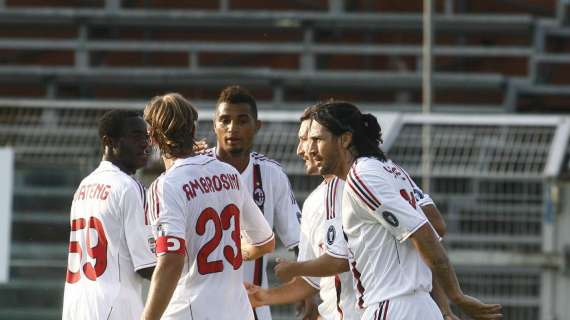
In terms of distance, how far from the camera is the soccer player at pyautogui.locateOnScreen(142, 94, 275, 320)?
231 inches

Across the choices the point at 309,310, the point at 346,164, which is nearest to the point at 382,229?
the point at 346,164

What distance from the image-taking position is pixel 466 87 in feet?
47.3

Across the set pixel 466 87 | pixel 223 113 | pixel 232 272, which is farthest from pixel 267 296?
pixel 466 87

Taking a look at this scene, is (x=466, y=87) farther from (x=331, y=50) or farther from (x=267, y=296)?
(x=267, y=296)

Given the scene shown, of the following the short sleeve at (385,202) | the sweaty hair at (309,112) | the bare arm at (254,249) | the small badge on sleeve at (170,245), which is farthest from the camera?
the bare arm at (254,249)

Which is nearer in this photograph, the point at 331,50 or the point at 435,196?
the point at 435,196

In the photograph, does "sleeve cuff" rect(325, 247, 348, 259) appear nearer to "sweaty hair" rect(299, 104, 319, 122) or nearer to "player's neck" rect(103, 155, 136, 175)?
"sweaty hair" rect(299, 104, 319, 122)

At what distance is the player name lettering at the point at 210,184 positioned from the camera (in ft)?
19.6

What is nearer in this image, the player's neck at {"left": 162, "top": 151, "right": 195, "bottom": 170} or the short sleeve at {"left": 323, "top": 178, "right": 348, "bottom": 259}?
the player's neck at {"left": 162, "top": 151, "right": 195, "bottom": 170}

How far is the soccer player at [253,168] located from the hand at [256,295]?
2.62 feet

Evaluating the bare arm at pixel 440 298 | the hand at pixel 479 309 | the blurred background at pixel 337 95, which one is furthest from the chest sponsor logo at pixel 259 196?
the blurred background at pixel 337 95

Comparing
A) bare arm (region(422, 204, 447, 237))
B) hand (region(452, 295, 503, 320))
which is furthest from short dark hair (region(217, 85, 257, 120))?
hand (region(452, 295, 503, 320))

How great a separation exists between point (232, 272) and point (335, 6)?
31.5 ft

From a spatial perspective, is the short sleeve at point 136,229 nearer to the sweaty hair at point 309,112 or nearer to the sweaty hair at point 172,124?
the sweaty hair at point 172,124
